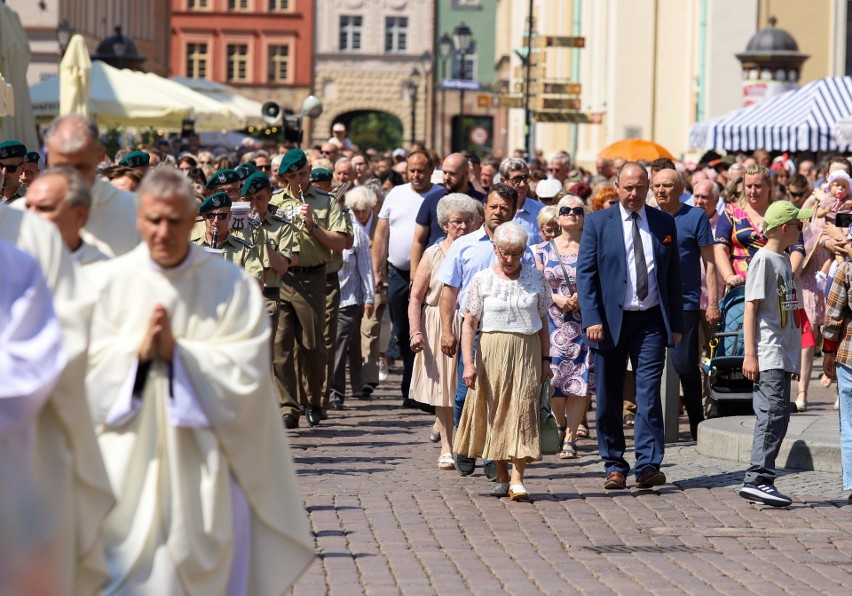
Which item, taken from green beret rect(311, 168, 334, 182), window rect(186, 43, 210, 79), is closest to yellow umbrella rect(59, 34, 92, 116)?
green beret rect(311, 168, 334, 182)

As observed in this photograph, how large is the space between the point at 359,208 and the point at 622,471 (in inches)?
252

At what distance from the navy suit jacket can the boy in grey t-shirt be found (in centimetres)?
71

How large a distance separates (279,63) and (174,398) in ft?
312

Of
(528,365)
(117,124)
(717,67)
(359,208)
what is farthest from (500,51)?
(528,365)

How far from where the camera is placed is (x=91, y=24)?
57.5 m

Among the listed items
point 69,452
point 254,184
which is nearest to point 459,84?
point 254,184

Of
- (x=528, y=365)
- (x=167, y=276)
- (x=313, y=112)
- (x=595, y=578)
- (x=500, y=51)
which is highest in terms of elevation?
(x=500, y=51)

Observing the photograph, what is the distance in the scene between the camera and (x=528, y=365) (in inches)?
411

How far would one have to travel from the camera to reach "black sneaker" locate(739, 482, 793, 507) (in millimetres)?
10297

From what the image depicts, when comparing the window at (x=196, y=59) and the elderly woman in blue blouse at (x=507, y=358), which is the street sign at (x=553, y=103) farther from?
the window at (x=196, y=59)

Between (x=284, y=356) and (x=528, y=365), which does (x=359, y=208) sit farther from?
(x=528, y=365)

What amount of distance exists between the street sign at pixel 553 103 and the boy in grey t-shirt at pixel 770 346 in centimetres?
1843

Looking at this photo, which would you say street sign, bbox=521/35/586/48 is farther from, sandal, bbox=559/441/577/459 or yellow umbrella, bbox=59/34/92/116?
sandal, bbox=559/441/577/459

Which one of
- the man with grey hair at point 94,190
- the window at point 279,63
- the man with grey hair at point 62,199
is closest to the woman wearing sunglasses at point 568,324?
the man with grey hair at point 94,190
